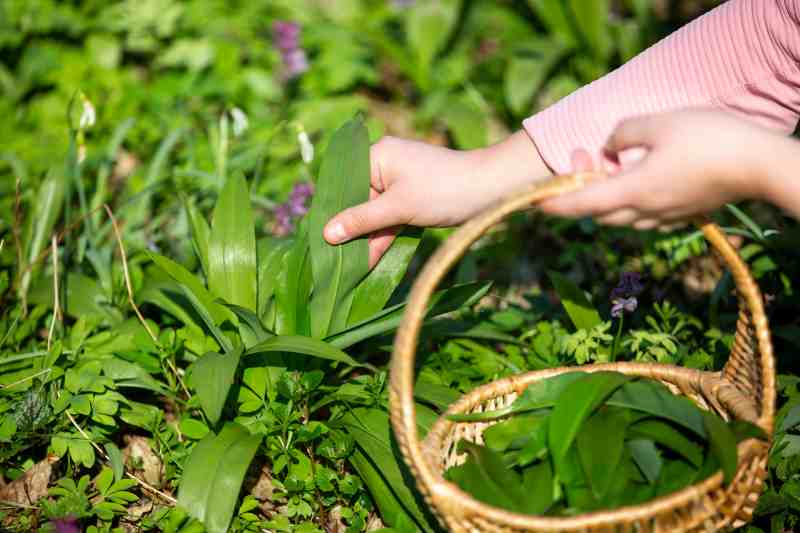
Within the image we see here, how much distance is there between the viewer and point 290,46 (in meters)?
3.13

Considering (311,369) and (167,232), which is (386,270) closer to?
(311,369)

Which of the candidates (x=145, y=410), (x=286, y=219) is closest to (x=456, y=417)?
(x=145, y=410)

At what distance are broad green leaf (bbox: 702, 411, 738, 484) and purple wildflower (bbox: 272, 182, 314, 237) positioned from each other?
1434mm

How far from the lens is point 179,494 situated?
1629 millimetres

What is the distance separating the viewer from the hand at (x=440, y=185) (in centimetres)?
176

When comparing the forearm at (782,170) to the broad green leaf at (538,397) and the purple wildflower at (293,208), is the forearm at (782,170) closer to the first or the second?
the broad green leaf at (538,397)

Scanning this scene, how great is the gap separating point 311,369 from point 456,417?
476mm

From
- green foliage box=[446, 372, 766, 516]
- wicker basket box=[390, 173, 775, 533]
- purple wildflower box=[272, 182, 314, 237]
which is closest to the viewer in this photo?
wicker basket box=[390, 173, 775, 533]

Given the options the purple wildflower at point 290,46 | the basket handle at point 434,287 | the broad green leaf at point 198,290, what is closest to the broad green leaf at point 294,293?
the broad green leaf at point 198,290

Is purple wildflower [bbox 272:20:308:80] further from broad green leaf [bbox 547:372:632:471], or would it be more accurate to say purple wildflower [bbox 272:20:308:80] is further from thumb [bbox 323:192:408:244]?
broad green leaf [bbox 547:372:632:471]

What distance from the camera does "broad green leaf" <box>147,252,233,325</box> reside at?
1.88 m

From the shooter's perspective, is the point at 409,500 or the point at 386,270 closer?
the point at 409,500

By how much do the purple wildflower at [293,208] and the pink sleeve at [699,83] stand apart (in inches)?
37.0

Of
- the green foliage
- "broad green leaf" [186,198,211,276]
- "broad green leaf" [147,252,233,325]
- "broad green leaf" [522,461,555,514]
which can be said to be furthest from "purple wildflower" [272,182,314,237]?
"broad green leaf" [522,461,555,514]
